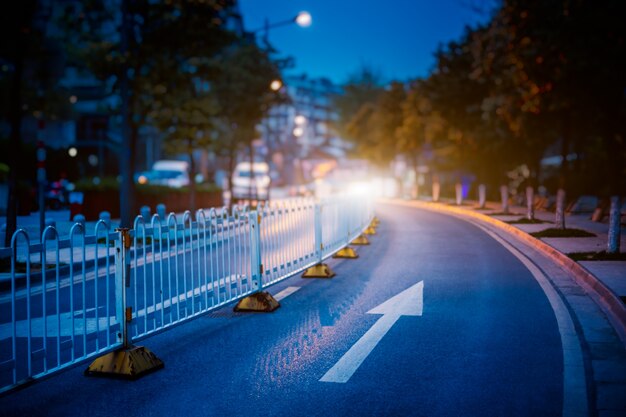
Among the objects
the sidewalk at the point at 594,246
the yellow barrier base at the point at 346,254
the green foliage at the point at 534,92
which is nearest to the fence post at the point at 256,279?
the sidewalk at the point at 594,246

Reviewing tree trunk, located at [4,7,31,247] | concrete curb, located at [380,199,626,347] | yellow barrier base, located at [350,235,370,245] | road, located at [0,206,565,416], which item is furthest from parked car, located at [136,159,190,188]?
road, located at [0,206,565,416]

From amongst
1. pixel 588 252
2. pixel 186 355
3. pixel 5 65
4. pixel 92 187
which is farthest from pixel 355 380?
pixel 5 65

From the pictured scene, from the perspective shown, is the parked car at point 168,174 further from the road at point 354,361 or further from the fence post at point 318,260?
the road at point 354,361

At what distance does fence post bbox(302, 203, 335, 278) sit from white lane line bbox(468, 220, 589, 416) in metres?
3.55

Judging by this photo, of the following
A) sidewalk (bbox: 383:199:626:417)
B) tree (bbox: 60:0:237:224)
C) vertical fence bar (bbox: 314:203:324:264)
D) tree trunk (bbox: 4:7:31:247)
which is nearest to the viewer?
sidewalk (bbox: 383:199:626:417)

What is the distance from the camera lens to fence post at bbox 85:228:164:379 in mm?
5930

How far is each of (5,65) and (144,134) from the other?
22.3 meters

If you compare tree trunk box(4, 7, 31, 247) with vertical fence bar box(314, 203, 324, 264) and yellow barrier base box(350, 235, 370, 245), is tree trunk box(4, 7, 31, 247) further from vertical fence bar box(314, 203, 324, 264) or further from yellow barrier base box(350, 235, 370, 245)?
yellow barrier base box(350, 235, 370, 245)

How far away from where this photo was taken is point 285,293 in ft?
33.6

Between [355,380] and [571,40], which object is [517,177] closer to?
A: [571,40]

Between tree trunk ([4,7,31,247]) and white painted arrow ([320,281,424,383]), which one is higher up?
tree trunk ([4,7,31,247])

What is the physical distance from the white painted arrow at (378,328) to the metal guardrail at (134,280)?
1738 millimetres

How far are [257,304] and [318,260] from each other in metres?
3.44

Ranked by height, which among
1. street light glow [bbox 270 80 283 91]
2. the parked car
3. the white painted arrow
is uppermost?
street light glow [bbox 270 80 283 91]
